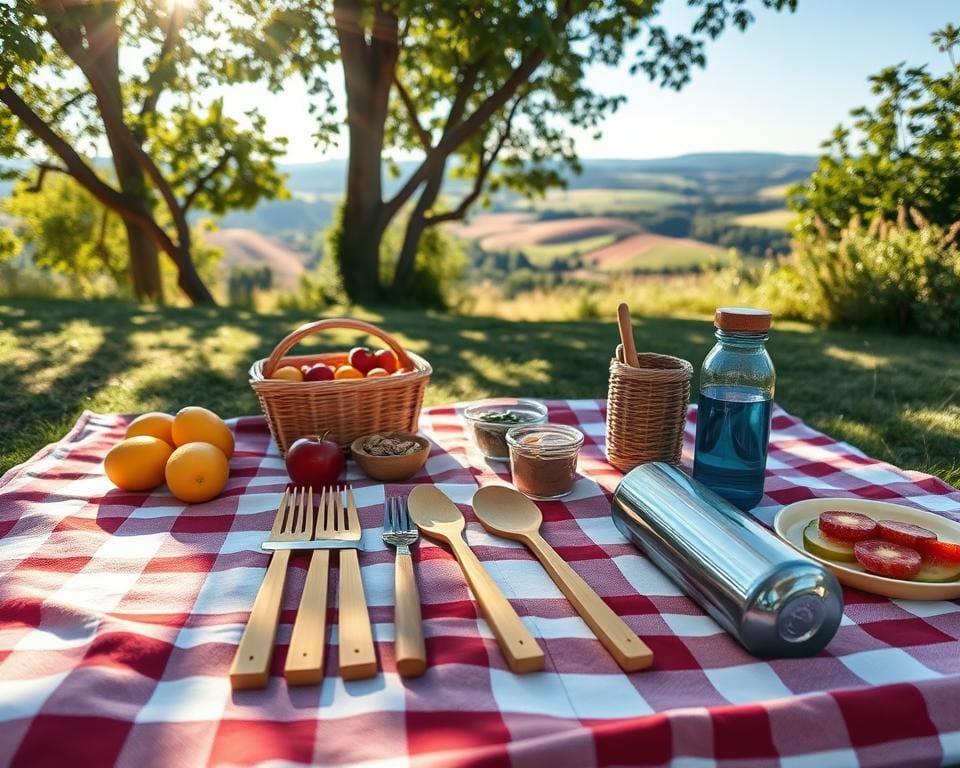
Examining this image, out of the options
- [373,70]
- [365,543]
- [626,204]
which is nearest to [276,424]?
[365,543]

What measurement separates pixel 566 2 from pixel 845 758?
28.4 feet

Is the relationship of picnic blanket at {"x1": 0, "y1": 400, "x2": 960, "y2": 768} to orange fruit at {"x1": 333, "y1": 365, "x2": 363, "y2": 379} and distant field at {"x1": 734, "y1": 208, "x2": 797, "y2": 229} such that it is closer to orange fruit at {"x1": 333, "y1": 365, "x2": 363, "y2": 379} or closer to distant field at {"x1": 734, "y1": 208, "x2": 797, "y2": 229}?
orange fruit at {"x1": 333, "y1": 365, "x2": 363, "y2": 379}

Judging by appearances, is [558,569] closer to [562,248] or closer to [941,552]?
[941,552]

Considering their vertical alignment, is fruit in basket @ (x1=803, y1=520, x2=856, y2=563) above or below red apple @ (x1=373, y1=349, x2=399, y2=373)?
below

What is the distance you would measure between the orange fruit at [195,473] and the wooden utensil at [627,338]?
108 cm

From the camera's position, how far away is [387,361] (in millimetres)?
2342

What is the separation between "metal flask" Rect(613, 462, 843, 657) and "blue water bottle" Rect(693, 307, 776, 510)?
29cm

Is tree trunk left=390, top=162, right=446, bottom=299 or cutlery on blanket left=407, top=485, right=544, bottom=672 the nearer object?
cutlery on blanket left=407, top=485, right=544, bottom=672

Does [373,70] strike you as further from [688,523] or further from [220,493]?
[688,523]

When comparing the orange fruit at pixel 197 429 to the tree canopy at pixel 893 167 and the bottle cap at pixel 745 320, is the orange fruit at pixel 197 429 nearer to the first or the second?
the bottle cap at pixel 745 320

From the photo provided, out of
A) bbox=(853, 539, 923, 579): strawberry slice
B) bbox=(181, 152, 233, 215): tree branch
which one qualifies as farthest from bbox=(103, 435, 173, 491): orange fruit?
bbox=(181, 152, 233, 215): tree branch

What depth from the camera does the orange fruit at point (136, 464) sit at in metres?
1.74

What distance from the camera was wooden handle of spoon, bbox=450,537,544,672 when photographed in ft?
3.49

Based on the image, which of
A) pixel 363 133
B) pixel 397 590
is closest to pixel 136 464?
pixel 397 590
